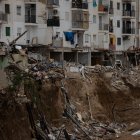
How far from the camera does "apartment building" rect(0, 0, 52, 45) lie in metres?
76.6

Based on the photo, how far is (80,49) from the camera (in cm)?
8731

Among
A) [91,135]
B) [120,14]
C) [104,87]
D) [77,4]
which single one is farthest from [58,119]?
[120,14]

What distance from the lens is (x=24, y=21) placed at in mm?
79688

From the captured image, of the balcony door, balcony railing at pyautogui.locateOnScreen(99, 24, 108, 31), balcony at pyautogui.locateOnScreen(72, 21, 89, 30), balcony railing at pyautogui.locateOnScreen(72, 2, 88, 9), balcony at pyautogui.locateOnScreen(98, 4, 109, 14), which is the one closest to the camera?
the balcony door

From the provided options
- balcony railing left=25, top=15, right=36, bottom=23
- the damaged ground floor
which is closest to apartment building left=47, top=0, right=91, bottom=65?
balcony railing left=25, top=15, right=36, bottom=23

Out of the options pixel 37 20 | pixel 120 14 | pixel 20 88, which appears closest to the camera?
pixel 20 88

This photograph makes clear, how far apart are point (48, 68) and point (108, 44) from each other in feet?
125

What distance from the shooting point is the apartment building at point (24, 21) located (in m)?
76.6

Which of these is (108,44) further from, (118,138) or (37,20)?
(118,138)

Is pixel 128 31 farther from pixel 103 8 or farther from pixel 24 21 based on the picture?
pixel 24 21

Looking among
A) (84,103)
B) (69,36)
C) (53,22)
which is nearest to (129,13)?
(69,36)

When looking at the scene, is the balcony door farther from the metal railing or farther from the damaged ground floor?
the damaged ground floor

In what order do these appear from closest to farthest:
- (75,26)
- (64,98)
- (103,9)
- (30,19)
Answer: (64,98) → (30,19) → (75,26) → (103,9)

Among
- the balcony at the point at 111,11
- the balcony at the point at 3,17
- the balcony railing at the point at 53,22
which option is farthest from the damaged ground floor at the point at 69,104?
the balcony at the point at 111,11
